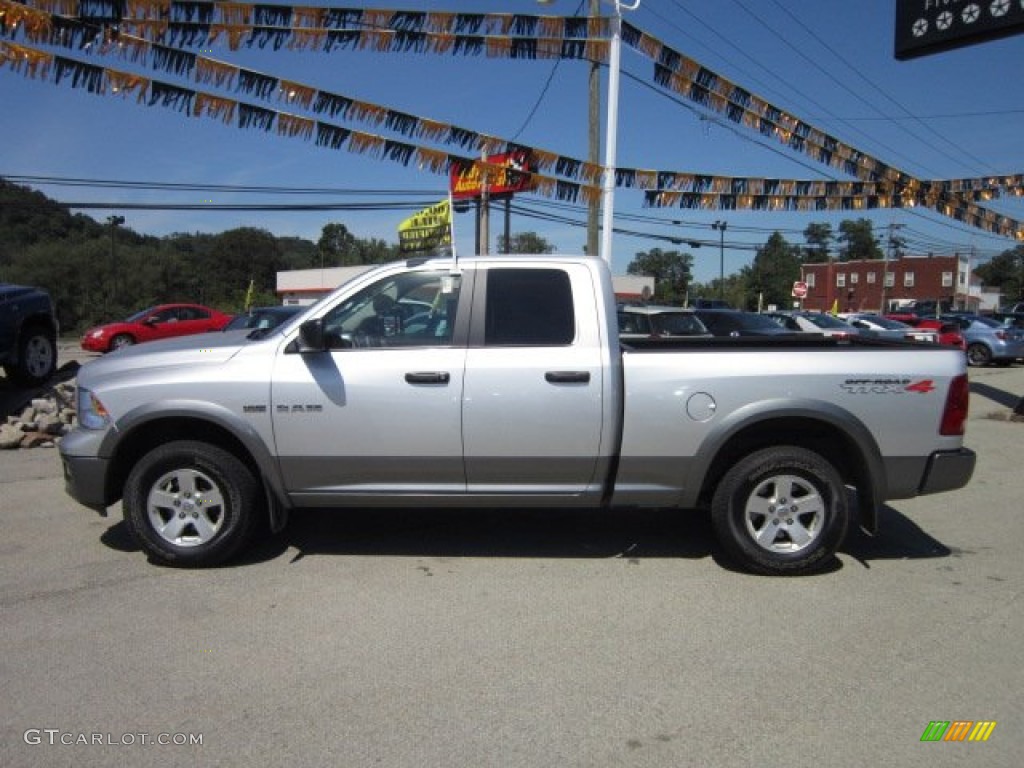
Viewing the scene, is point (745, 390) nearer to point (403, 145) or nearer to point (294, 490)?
point (294, 490)

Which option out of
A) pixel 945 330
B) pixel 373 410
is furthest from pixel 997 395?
pixel 373 410

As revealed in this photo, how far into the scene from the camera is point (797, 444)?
4.92 meters

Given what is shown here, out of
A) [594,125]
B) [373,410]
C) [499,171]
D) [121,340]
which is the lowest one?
[121,340]

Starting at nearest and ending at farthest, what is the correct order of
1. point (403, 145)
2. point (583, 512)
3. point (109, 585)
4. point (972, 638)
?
point (972, 638)
point (109, 585)
point (583, 512)
point (403, 145)

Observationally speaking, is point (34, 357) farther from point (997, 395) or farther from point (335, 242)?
point (335, 242)

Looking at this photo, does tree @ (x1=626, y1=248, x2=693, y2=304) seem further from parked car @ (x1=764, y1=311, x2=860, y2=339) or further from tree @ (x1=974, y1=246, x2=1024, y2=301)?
parked car @ (x1=764, y1=311, x2=860, y2=339)

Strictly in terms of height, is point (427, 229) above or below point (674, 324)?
above

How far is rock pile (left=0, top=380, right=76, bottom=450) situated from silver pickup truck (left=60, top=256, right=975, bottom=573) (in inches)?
183

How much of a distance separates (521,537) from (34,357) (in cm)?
850

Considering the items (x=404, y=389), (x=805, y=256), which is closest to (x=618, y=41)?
(x=404, y=389)

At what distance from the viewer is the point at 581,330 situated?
464cm

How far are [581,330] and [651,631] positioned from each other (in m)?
A: 1.76

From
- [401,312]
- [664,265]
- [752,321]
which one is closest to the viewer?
[401,312]

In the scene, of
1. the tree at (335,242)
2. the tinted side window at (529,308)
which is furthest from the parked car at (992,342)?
the tree at (335,242)
